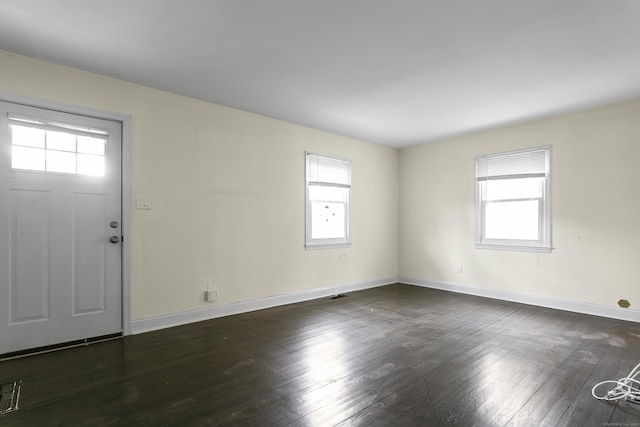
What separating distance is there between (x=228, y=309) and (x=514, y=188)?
430 cm

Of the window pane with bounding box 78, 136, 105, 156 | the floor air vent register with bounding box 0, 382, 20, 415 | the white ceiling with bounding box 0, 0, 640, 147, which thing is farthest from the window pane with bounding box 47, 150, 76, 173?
the floor air vent register with bounding box 0, 382, 20, 415

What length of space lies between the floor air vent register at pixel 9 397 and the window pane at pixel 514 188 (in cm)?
557

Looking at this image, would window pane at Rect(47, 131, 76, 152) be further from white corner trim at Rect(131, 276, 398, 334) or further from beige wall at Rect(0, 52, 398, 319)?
white corner trim at Rect(131, 276, 398, 334)

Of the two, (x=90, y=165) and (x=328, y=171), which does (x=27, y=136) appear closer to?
(x=90, y=165)

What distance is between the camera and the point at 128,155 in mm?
3260

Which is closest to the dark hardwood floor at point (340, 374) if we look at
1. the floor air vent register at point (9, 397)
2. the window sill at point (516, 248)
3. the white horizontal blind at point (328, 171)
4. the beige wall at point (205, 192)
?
the floor air vent register at point (9, 397)

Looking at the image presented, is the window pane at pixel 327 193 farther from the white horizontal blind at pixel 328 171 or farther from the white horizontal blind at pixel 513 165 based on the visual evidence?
the white horizontal blind at pixel 513 165

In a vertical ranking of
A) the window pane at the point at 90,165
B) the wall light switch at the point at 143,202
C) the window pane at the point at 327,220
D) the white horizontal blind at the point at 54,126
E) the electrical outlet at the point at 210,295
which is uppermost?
the white horizontal blind at the point at 54,126

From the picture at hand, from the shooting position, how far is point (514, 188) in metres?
4.64

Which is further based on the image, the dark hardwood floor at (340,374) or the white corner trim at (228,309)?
the white corner trim at (228,309)

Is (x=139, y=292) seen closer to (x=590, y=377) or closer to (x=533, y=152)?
(x=590, y=377)

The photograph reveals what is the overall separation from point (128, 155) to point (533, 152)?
508 cm

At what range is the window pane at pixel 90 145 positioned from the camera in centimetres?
304

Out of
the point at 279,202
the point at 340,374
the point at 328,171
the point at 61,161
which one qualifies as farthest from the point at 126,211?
the point at 328,171
